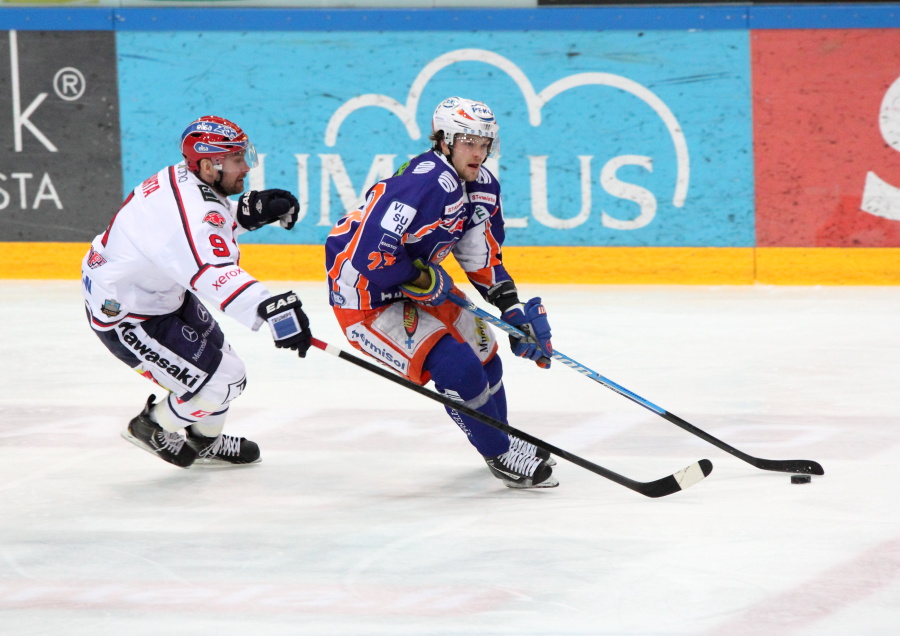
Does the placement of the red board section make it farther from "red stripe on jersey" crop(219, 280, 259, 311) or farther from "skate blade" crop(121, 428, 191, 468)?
"red stripe on jersey" crop(219, 280, 259, 311)

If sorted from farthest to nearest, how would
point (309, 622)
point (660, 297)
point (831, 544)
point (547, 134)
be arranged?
point (547, 134)
point (660, 297)
point (831, 544)
point (309, 622)

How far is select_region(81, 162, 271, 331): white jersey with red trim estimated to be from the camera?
3.31 m

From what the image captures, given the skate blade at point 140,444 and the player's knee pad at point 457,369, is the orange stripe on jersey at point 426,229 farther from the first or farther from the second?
the skate blade at point 140,444

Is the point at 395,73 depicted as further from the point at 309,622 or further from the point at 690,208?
the point at 309,622

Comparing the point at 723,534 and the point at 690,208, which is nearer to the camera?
the point at 723,534

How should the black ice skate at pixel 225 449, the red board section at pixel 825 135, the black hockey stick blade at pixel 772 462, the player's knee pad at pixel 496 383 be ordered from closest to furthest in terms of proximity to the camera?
the black hockey stick blade at pixel 772 462, the player's knee pad at pixel 496 383, the black ice skate at pixel 225 449, the red board section at pixel 825 135

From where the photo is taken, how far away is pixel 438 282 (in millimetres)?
3535

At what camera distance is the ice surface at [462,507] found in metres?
2.64

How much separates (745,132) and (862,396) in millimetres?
2593

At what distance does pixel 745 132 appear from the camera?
268 inches

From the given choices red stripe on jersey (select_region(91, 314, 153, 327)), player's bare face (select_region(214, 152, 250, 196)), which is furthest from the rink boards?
red stripe on jersey (select_region(91, 314, 153, 327))

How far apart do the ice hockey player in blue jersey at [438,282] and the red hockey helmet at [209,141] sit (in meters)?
0.39

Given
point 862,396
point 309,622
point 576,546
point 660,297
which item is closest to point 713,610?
point 576,546

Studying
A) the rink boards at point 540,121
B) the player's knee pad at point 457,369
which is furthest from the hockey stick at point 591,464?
the rink boards at point 540,121
